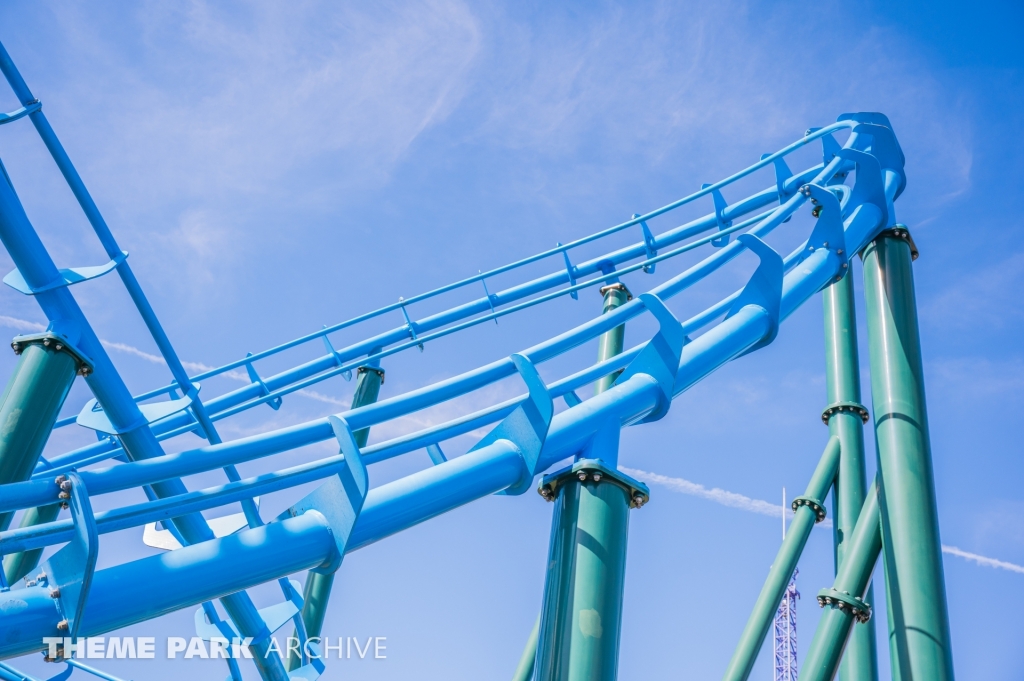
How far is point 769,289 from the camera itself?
466cm

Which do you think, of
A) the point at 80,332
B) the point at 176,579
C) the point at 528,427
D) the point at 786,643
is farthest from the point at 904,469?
the point at 786,643

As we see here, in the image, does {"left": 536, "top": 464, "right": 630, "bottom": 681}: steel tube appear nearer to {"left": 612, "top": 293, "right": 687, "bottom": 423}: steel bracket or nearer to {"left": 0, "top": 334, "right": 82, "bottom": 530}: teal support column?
{"left": 612, "top": 293, "right": 687, "bottom": 423}: steel bracket

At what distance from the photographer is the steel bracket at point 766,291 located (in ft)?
15.2

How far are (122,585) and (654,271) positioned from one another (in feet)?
20.9

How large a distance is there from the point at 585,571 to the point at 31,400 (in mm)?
2493

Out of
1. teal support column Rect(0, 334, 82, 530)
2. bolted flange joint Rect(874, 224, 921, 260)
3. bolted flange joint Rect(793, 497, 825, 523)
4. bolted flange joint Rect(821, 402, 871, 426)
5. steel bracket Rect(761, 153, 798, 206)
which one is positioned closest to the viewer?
teal support column Rect(0, 334, 82, 530)

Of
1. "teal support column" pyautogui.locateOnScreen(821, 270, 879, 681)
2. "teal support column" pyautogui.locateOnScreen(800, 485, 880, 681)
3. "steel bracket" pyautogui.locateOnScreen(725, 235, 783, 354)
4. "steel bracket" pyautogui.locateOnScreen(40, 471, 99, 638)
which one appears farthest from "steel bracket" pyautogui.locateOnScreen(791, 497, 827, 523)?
"steel bracket" pyautogui.locateOnScreen(40, 471, 99, 638)

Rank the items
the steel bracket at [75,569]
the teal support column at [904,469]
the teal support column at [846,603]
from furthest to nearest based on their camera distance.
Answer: the teal support column at [846,603] < the teal support column at [904,469] < the steel bracket at [75,569]

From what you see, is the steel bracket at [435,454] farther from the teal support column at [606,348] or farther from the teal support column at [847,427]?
the teal support column at [847,427]

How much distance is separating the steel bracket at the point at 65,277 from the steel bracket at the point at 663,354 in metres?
2.28

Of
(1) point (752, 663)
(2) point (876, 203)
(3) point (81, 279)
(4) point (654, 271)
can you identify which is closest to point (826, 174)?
(2) point (876, 203)

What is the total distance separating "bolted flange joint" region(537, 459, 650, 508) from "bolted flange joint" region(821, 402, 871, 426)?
12.4 ft

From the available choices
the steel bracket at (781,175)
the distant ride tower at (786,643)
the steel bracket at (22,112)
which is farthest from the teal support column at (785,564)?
the distant ride tower at (786,643)

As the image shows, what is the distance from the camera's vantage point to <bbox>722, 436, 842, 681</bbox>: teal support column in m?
6.22
